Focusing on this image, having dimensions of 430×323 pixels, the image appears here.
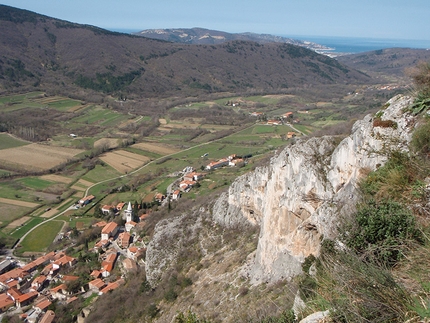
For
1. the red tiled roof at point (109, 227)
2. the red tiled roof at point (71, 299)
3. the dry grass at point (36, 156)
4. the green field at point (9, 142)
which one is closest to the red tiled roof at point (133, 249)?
the red tiled roof at point (109, 227)

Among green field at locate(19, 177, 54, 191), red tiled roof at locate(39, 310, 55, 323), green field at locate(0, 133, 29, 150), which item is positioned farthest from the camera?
green field at locate(0, 133, 29, 150)

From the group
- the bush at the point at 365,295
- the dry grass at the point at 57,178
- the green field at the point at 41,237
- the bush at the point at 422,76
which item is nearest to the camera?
the bush at the point at 365,295

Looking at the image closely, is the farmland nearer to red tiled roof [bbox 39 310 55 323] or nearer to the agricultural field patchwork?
the agricultural field patchwork

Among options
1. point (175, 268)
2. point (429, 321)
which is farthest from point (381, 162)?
point (175, 268)

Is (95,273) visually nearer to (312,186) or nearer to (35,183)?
(312,186)

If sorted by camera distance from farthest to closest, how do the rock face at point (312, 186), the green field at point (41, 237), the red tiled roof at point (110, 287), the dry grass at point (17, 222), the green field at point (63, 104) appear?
the green field at point (63, 104) < the dry grass at point (17, 222) < the green field at point (41, 237) < the red tiled roof at point (110, 287) < the rock face at point (312, 186)

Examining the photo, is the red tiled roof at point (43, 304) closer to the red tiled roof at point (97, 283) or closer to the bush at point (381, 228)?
the red tiled roof at point (97, 283)

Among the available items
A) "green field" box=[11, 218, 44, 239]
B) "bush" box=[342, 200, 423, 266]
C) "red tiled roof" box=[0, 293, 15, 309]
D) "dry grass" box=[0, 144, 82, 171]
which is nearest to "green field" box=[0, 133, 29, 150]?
"dry grass" box=[0, 144, 82, 171]
